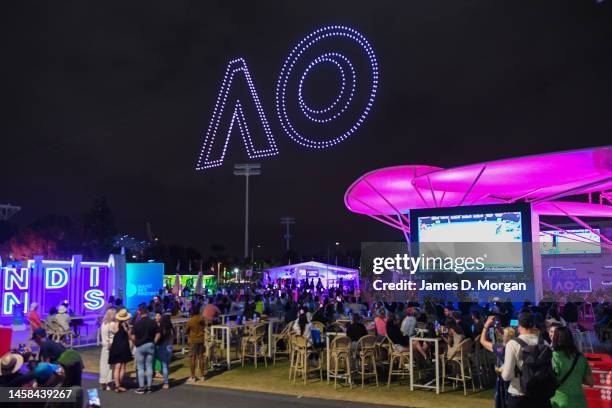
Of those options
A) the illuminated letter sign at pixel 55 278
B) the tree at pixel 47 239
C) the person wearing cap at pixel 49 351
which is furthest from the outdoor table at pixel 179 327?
the tree at pixel 47 239

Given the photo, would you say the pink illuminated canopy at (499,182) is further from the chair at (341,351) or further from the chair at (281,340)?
the chair at (341,351)

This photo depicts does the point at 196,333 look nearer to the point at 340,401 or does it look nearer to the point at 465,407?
the point at 340,401

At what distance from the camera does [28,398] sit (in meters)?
4.72

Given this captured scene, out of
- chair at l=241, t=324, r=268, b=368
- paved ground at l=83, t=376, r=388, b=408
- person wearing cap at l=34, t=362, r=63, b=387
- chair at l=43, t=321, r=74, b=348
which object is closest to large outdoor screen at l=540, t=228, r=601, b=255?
chair at l=241, t=324, r=268, b=368

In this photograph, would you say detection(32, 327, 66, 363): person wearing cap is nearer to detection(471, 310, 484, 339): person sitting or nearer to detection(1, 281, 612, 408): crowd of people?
detection(1, 281, 612, 408): crowd of people

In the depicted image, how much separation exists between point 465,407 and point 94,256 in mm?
60094

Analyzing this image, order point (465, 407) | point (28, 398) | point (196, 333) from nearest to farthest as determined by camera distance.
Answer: point (28, 398)
point (465, 407)
point (196, 333)

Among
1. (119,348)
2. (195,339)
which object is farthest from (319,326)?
(119,348)

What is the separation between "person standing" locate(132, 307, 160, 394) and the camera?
935 cm

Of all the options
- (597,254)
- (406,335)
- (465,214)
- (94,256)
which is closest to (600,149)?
(465,214)

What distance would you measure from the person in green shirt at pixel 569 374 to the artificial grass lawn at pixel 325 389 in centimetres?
306

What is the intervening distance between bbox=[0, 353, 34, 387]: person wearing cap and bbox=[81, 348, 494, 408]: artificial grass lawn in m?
4.90

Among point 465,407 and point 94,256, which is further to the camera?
point 94,256

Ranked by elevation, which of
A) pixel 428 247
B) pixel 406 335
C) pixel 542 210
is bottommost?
pixel 406 335
